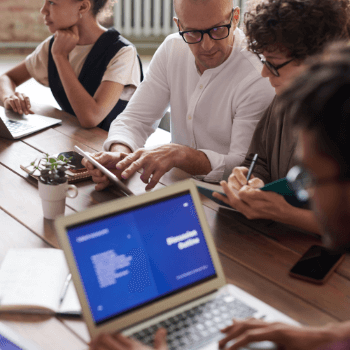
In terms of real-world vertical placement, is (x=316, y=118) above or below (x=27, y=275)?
above

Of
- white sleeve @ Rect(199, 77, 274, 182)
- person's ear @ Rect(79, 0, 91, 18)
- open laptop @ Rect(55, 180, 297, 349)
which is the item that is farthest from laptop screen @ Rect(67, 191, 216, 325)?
person's ear @ Rect(79, 0, 91, 18)

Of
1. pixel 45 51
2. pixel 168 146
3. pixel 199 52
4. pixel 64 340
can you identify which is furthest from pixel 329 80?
pixel 45 51

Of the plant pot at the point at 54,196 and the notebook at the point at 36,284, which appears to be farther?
the plant pot at the point at 54,196

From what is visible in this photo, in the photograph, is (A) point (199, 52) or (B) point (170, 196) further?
(A) point (199, 52)

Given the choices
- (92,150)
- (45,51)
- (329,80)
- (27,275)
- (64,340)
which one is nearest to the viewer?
(329,80)

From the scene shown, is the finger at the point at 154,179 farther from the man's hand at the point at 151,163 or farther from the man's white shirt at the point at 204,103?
the man's white shirt at the point at 204,103

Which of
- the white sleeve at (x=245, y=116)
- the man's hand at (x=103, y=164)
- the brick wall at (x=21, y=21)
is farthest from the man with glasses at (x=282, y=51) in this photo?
the brick wall at (x=21, y=21)

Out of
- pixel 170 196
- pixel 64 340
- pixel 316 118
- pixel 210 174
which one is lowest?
pixel 210 174

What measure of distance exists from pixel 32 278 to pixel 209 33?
1.09m

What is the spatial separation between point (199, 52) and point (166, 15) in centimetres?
438

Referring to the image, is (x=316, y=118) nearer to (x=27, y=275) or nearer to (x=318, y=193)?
(x=318, y=193)

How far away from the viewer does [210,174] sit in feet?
5.11

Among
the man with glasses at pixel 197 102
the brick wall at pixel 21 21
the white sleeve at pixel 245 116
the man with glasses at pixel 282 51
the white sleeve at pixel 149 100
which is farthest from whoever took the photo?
the brick wall at pixel 21 21

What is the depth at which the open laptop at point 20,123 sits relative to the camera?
1.77m
